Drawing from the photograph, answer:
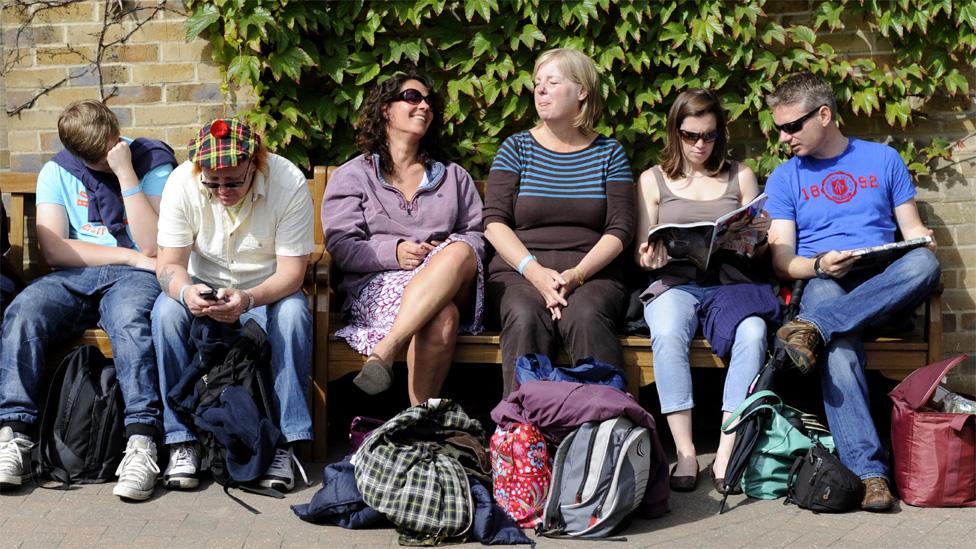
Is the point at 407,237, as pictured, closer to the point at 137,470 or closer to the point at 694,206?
the point at 694,206

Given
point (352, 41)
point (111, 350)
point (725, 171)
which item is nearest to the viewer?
point (111, 350)

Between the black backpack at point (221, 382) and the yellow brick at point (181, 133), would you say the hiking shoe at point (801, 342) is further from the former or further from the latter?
the yellow brick at point (181, 133)

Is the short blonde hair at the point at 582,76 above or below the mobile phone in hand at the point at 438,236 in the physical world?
above

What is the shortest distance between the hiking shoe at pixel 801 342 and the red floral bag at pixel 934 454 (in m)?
0.39

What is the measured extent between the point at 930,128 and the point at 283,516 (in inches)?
151

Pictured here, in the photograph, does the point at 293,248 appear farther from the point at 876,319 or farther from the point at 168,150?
the point at 876,319

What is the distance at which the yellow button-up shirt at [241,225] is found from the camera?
15.2 feet

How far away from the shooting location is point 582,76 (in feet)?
16.8

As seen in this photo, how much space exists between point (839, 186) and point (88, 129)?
3.38m

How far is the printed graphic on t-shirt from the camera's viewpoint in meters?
5.00

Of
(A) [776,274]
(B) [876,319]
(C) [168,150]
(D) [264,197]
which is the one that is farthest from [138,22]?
(B) [876,319]

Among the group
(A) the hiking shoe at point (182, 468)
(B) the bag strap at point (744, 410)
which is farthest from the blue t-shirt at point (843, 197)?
(A) the hiking shoe at point (182, 468)

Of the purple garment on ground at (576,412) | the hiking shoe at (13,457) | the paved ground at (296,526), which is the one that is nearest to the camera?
the paved ground at (296,526)

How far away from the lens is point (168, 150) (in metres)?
5.23
